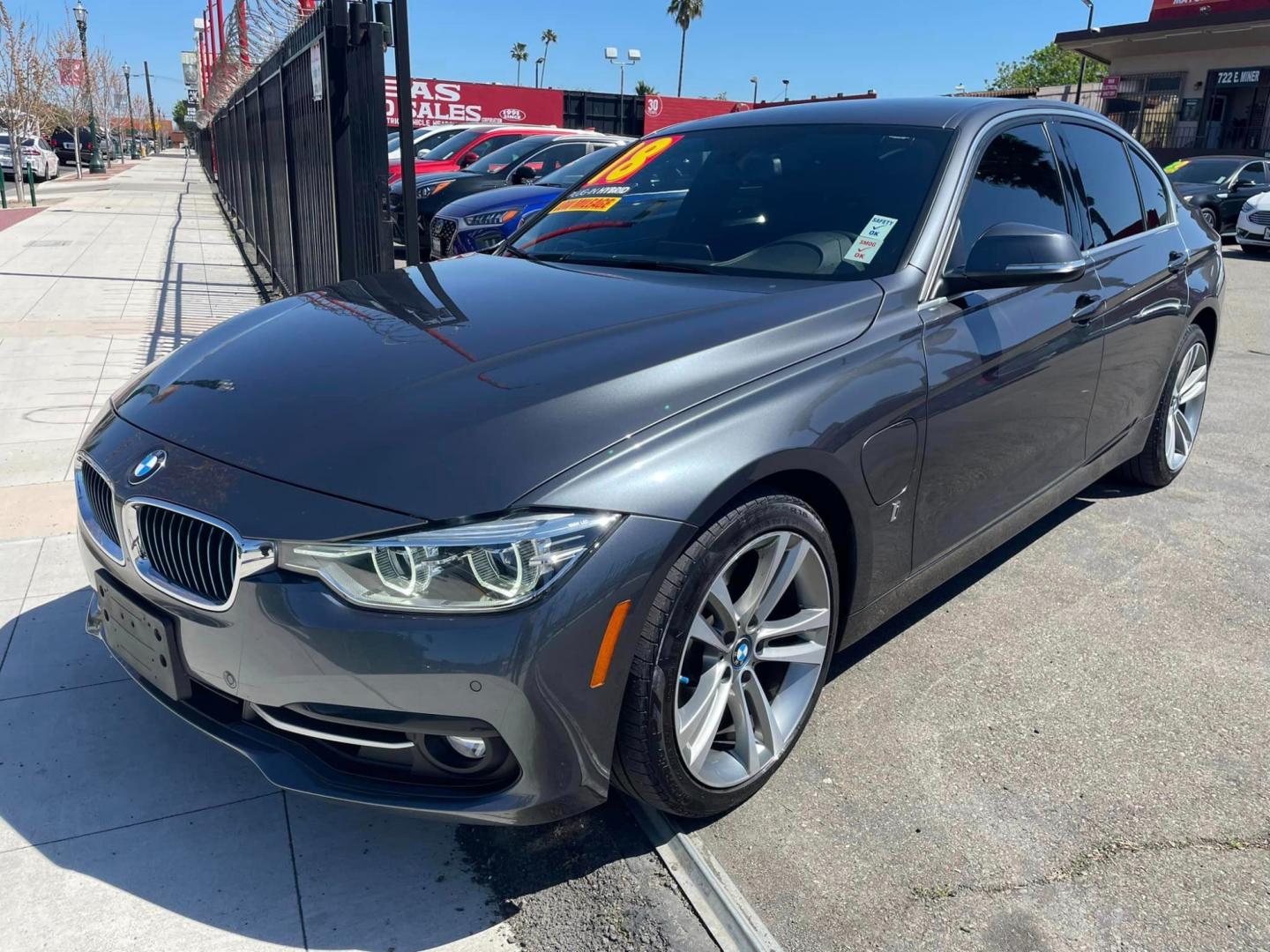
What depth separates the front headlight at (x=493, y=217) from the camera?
8.83m

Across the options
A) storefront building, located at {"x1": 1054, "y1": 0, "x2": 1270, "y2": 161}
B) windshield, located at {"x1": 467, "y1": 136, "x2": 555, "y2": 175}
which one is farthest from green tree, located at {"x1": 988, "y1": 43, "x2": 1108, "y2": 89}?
windshield, located at {"x1": 467, "y1": 136, "x2": 555, "y2": 175}

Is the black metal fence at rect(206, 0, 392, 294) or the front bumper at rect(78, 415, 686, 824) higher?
the black metal fence at rect(206, 0, 392, 294)

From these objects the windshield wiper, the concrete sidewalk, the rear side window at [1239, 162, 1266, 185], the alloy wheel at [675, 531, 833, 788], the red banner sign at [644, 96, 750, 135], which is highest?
the red banner sign at [644, 96, 750, 135]

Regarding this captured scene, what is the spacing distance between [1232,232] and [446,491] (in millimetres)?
20489

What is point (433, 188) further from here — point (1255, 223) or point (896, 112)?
point (1255, 223)

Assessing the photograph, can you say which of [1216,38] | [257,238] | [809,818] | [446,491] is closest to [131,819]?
[446,491]

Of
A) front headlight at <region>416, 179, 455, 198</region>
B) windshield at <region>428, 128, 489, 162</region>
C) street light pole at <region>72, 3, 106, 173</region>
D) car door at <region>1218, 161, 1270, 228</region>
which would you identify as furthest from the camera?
street light pole at <region>72, 3, 106, 173</region>

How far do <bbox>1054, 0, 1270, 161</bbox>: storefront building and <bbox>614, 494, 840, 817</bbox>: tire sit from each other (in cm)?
3208

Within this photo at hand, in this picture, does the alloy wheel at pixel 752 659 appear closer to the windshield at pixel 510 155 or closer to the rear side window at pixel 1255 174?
the windshield at pixel 510 155

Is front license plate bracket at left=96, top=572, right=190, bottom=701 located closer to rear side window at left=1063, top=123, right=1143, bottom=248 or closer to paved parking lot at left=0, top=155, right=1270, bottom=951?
paved parking lot at left=0, top=155, right=1270, bottom=951

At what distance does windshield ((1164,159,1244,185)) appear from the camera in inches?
722

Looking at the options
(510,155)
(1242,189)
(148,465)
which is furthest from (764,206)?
(1242,189)

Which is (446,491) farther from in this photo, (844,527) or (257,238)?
(257,238)

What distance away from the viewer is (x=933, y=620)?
142 inches
